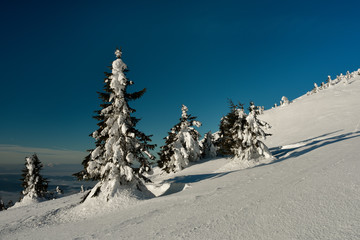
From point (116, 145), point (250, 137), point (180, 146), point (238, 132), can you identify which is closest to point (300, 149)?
point (250, 137)

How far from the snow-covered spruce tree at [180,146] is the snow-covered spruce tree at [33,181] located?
2423cm

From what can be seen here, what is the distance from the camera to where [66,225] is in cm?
A: 1077

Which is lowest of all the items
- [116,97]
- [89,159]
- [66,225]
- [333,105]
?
[66,225]

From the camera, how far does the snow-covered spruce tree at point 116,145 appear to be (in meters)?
13.7

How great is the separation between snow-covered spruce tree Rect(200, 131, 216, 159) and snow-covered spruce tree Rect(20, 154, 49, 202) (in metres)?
31.7

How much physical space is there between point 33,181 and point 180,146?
96.3 feet

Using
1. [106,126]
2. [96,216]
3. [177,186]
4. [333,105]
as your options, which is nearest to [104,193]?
[96,216]

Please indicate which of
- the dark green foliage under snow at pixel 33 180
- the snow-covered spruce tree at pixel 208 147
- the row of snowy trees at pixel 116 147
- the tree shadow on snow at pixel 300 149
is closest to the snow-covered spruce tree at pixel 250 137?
the tree shadow on snow at pixel 300 149

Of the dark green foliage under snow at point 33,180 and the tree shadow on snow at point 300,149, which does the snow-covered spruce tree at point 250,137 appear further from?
the dark green foliage under snow at point 33,180

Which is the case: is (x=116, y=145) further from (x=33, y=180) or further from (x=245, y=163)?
(x=33, y=180)

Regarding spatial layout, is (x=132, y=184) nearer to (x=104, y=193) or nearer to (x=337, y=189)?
(x=104, y=193)

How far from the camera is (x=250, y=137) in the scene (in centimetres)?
2041

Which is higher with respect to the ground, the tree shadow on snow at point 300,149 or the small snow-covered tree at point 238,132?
the small snow-covered tree at point 238,132

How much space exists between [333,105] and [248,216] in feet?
231
